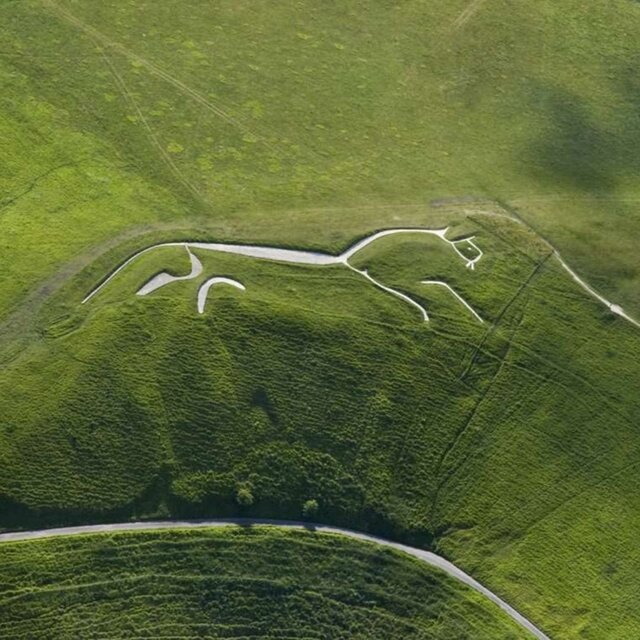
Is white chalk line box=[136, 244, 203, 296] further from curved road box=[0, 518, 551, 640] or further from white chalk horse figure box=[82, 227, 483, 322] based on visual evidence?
curved road box=[0, 518, 551, 640]

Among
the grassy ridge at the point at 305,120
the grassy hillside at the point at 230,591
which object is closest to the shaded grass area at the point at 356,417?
the grassy hillside at the point at 230,591

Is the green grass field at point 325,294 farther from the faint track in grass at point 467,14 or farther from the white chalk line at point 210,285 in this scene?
the faint track in grass at point 467,14

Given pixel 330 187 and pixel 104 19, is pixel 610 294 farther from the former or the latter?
pixel 104 19

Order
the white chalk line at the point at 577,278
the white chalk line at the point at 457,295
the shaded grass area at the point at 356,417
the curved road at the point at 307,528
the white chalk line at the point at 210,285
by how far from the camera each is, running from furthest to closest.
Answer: the white chalk line at the point at 577,278
the white chalk line at the point at 457,295
the white chalk line at the point at 210,285
the shaded grass area at the point at 356,417
the curved road at the point at 307,528

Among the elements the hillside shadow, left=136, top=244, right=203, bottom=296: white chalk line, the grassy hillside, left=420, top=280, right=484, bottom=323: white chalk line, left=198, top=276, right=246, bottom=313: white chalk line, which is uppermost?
left=136, top=244, right=203, bottom=296: white chalk line

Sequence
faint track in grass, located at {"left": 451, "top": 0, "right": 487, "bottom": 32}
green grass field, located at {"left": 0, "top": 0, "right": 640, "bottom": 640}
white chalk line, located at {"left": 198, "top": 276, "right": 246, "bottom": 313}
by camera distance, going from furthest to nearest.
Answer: faint track in grass, located at {"left": 451, "top": 0, "right": 487, "bottom": 32} < white chalk line, located at {"left": 198, "top": 276, "right": 246, "bottom": 313} < green grass field, located at {"left": 0, "top": 0, "right": 640, "bottom": 640}

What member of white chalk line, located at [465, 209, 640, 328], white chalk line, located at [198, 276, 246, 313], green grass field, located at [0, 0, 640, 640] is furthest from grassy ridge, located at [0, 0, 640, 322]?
white chalk line, located at [198, 276, 246, 313]

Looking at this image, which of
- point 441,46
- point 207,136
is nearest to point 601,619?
point 207,136
